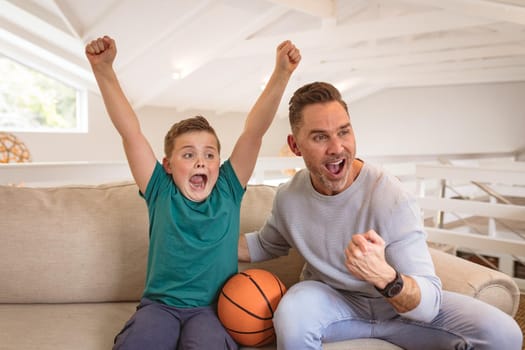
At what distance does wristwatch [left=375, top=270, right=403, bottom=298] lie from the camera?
1258mm

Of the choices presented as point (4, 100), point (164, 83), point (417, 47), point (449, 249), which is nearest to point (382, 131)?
point (417, 47)

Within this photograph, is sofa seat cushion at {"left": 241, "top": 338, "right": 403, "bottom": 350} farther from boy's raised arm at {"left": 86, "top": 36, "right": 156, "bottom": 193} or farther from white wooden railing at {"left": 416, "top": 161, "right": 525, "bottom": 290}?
white wooden railing at {"left": 416, "top": 161, "right": 525, "bottom": 290}

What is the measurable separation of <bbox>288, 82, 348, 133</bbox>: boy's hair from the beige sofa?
0.64 m

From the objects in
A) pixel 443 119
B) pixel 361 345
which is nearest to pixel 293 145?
pixel 361 345

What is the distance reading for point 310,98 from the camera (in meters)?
1.53

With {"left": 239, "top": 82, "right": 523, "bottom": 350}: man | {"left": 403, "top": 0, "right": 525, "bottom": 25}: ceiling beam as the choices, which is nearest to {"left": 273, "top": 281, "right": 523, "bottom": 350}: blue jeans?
{"left": 239, "top": 82, "right": 523, "bottom": 350}: man

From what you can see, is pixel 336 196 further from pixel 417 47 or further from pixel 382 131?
pixel 382 131

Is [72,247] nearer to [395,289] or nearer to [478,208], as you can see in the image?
[395,289]

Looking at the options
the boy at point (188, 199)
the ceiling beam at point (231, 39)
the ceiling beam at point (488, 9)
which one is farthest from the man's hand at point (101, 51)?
the ceiling beam at point (231, 39)

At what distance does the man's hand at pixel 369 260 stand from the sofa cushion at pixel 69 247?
3.11 feet

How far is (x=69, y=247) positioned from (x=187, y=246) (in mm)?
565

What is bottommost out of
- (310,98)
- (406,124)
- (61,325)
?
(61,325)

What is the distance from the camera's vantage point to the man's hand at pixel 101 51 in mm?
1559

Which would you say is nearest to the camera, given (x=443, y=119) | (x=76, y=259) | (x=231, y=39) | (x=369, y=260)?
(x=369, y=260)
